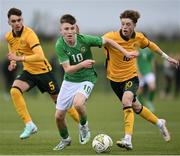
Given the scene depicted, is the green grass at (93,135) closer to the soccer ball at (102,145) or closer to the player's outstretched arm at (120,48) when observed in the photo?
the soccer ball at (102,145)

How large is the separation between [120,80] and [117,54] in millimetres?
498

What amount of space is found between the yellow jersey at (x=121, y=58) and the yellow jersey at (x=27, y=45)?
4.92 ft

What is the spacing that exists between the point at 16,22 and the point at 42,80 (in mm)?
1372

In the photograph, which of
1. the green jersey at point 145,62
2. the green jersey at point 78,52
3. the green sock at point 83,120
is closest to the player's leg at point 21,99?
the green sock at point 83,120

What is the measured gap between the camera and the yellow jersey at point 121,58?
13602mm

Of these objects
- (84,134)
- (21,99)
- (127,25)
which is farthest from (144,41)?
(21,99)

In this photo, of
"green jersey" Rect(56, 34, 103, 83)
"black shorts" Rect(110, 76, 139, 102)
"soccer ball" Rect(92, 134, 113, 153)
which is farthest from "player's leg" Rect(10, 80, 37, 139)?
"soccer ball" Rect(92, 134, 113, 153)

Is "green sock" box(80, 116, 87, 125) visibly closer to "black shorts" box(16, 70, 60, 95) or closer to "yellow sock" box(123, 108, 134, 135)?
"yellow sock" box(123, 108, 134, 135)

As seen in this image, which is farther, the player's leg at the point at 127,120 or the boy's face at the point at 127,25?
the boy's face at the point at 127,25

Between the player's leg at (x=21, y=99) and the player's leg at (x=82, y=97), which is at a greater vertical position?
the player's leg at (x=82, y=97)

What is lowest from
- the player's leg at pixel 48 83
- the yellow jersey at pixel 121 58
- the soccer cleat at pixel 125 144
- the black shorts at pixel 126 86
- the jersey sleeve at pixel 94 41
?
the soccer cleat at pixel 125 144

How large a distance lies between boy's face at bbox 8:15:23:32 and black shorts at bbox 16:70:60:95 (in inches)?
40.7

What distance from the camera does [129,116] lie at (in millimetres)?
12969

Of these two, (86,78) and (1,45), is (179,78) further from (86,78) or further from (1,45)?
(86,78)
